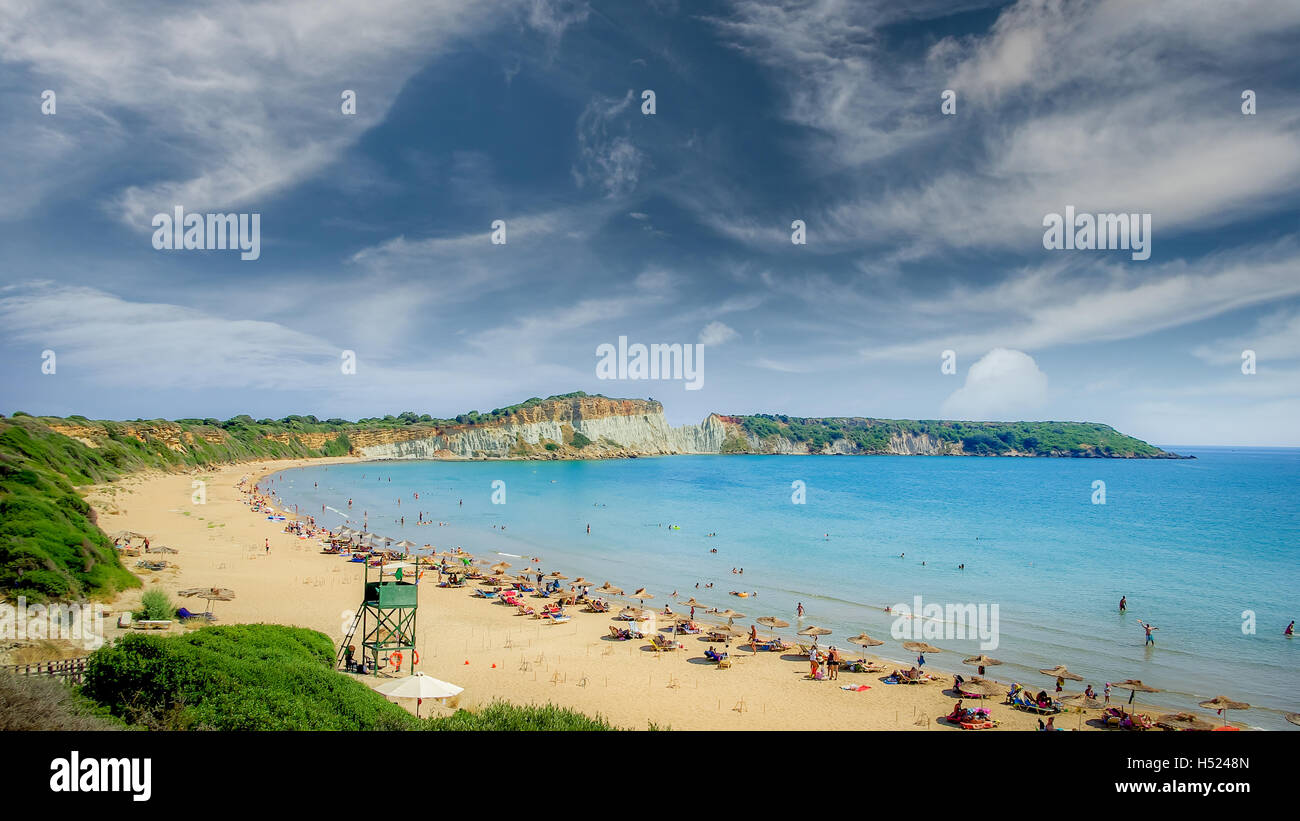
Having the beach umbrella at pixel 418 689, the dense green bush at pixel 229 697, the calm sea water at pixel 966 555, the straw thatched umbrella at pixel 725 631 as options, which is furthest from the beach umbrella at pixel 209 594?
the straw thatched umbrella at pixel 725 631

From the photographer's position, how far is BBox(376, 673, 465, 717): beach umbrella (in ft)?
53.4

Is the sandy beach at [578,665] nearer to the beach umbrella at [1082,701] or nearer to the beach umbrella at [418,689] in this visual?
the beach umbrella at [1082,701]

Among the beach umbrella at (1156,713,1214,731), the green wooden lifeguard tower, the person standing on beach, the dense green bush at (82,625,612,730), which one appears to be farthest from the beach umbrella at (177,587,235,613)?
the person standing on beach

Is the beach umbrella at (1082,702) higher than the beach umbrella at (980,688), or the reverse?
the beach umbrella at (980,688)

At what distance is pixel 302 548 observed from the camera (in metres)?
45.1

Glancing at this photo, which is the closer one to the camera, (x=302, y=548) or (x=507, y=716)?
(x=507, y=716)

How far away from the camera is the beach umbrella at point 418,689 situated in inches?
641

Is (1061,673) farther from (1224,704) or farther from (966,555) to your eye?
(966,555)

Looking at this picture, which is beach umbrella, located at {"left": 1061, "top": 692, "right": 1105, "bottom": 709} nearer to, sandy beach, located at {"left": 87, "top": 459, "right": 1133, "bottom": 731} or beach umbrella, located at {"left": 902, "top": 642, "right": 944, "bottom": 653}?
sandy beach, located at {"left": 87, "top": 459, "right": 1133, "bottom": 731}

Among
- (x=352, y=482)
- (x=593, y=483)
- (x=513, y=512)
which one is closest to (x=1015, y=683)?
(x=513, y=512)

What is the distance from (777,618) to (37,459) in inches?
2180

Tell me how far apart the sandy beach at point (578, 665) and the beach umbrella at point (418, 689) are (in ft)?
4.89

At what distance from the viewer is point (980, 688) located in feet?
68.5
